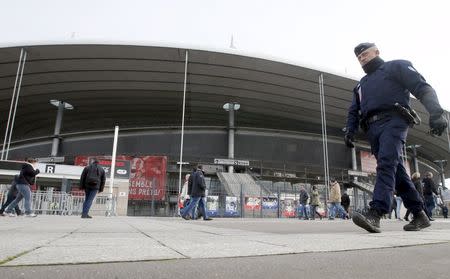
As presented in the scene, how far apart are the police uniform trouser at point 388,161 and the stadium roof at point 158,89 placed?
1864cm

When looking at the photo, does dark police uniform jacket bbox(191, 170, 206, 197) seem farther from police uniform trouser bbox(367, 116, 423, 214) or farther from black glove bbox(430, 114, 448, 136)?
black glove bbox(430, 114, 448, 136)

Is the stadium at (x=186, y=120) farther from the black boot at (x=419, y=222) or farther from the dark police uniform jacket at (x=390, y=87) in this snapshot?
the dark police uniform jacket at (x=390, y=87)

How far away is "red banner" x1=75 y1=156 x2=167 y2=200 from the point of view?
71.1ft

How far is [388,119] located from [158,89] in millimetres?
23699

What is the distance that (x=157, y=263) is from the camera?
1.46m

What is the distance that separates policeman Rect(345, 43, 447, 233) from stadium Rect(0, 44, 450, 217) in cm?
1436

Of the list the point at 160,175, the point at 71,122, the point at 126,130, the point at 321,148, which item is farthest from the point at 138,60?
the point at 321,148

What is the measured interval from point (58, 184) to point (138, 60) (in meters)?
8.56

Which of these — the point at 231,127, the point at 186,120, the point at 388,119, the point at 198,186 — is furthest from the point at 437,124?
the point at 186,120

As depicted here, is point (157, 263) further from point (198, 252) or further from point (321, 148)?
point (321, 148)

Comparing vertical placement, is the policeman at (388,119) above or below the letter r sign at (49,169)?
below

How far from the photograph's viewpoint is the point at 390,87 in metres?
3.77

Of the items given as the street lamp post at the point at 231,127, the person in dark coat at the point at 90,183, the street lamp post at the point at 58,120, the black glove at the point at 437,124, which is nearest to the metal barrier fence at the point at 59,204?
the person in dark coat at the point at 90,183

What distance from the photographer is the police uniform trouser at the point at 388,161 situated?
3.53m
